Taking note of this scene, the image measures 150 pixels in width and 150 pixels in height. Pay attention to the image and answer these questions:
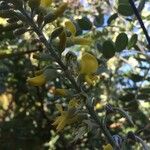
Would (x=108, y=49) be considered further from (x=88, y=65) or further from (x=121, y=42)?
(x=88, y=65)

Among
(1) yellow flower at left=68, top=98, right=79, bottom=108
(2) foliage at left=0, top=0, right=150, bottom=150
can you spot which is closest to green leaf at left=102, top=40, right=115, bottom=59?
(2) foliage at left=0, top=0, right=150, bottom=150

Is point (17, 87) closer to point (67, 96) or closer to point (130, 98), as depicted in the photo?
point (130, 98)

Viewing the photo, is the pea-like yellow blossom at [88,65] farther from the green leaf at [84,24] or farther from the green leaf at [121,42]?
the green leaf at [84,24]

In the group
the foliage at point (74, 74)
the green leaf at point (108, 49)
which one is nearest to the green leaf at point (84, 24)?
the foliage at point (74, 74)

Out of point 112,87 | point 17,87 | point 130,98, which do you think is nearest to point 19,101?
point 17,87

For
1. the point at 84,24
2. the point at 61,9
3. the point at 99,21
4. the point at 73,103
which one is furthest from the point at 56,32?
the point at 99,21

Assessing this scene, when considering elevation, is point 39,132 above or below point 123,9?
below
